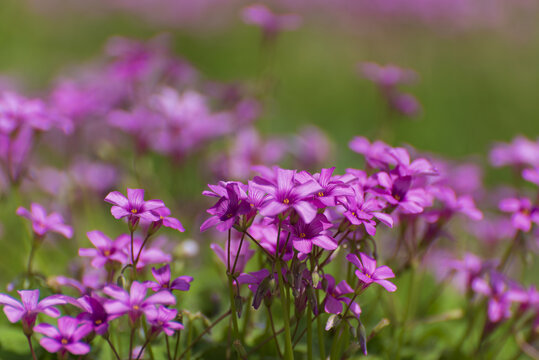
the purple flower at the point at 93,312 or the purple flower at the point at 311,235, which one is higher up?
the purple flower at the point at 311,235

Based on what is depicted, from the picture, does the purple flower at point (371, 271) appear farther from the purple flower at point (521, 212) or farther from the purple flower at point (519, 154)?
the purple flower at point (519, 154)

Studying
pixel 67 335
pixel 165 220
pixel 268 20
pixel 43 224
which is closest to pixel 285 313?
pixel 165 220

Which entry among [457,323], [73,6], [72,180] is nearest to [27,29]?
[73,6]

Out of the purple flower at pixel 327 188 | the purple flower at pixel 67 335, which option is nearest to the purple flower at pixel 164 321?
the purple flower at pixel 67 335

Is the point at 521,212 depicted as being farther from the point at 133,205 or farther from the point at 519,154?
the point at 133,205

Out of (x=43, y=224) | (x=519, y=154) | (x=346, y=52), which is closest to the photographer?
(x=43, y=224)

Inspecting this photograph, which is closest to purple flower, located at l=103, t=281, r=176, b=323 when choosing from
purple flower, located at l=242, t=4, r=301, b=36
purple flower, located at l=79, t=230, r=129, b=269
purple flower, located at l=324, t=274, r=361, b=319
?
purple flower, located at l=79, t=230, r=129, b=269
